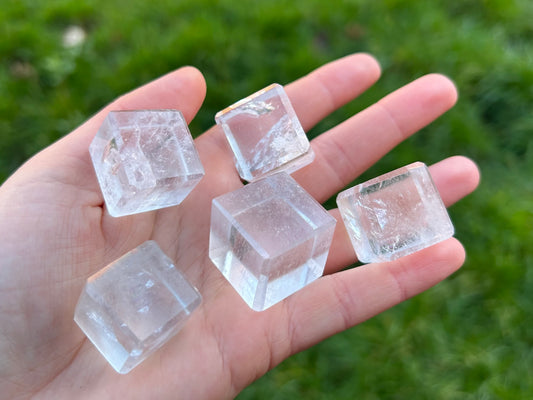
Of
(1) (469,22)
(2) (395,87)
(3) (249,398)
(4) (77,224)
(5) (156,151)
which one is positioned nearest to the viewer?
(4) (77,224)

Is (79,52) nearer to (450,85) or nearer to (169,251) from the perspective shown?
(169,251)

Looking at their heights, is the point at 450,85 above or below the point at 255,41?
below

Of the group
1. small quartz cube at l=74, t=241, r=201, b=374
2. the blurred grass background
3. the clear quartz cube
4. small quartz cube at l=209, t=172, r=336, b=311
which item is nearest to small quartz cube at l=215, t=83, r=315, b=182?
small quartz cube at l=209, t=172, r=336, b=311

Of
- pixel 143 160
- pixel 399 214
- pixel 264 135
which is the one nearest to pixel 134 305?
pixel 143 160

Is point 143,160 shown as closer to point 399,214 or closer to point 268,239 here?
point 268,239

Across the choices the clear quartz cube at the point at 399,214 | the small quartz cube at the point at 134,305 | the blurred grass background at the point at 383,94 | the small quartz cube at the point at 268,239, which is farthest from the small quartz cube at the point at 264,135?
the blurred grass background at the point at 383,94

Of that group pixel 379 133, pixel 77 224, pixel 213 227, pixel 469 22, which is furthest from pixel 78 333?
pixel 469 22
